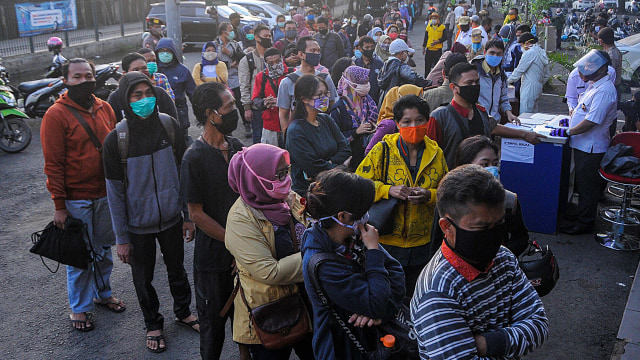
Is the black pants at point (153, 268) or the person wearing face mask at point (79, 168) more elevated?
the person wearing face mask at point (79, 168)

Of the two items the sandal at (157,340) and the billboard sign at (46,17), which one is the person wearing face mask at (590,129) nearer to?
the sandal at (157,340)

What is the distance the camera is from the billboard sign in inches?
685

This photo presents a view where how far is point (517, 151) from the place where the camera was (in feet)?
22.1

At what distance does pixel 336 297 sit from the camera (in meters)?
2.58

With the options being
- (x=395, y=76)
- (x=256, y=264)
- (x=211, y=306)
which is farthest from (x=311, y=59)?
(x=256, y=264)

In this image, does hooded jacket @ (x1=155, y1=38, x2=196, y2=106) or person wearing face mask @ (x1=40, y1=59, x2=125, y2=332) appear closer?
person wearing face mask @ (x1=40, y1=59, x2=125, y2=332)

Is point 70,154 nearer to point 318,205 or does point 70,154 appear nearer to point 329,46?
point 318,205

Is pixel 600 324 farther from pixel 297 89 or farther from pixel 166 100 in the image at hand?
pixel 166 100

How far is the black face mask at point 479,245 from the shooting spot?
2.26 m

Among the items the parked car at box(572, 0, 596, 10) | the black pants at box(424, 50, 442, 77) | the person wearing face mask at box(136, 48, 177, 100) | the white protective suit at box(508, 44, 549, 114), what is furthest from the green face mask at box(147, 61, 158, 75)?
the parked car at box(572, 0, 596, 10)

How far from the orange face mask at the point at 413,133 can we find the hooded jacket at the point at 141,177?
5.56 ft

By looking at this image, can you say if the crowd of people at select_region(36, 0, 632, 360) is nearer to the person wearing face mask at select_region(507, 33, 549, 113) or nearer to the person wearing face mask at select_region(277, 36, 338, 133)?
the person wearing face mask at select_region(277, 36, 338, 133)

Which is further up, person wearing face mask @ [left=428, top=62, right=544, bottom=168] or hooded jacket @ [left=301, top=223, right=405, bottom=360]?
person wearing face mask @ [left=428, top=62, right=544, bottom=168]

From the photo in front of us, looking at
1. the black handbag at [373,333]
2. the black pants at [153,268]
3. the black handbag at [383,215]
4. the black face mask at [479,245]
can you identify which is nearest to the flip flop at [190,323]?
the black pants at [153,268]
